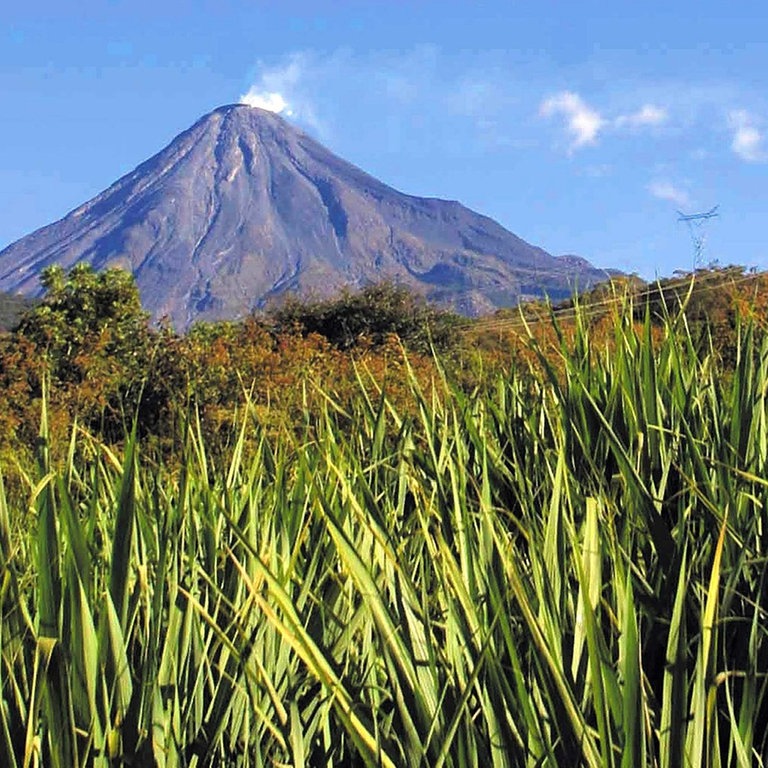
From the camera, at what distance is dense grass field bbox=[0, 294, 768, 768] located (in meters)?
1.40

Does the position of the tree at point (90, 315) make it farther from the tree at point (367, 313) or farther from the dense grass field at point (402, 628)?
the dense grass field at point (402, 628)

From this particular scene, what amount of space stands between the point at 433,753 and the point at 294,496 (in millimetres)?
710

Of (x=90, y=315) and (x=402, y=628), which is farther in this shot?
(x=90, y=315)

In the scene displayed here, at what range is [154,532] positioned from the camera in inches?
84.0

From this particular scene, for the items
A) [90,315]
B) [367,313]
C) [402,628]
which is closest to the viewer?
[402,628]

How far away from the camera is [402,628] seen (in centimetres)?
156

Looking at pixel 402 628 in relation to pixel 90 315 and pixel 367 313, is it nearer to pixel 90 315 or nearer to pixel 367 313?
pixel 90 315

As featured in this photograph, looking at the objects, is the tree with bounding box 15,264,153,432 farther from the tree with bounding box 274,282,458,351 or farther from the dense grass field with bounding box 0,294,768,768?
the dense grass field with bounding box 0,294,768,768

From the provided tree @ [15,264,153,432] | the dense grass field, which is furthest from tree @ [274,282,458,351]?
the dense grass field

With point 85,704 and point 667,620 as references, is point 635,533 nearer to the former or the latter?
point 667,620

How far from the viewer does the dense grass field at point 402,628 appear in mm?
1404

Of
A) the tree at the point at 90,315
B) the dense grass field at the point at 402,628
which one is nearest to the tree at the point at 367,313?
the tree at the point at 90,315

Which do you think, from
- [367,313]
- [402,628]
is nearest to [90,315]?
[367,313]

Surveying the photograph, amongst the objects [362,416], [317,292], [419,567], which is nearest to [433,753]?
[419,567]
